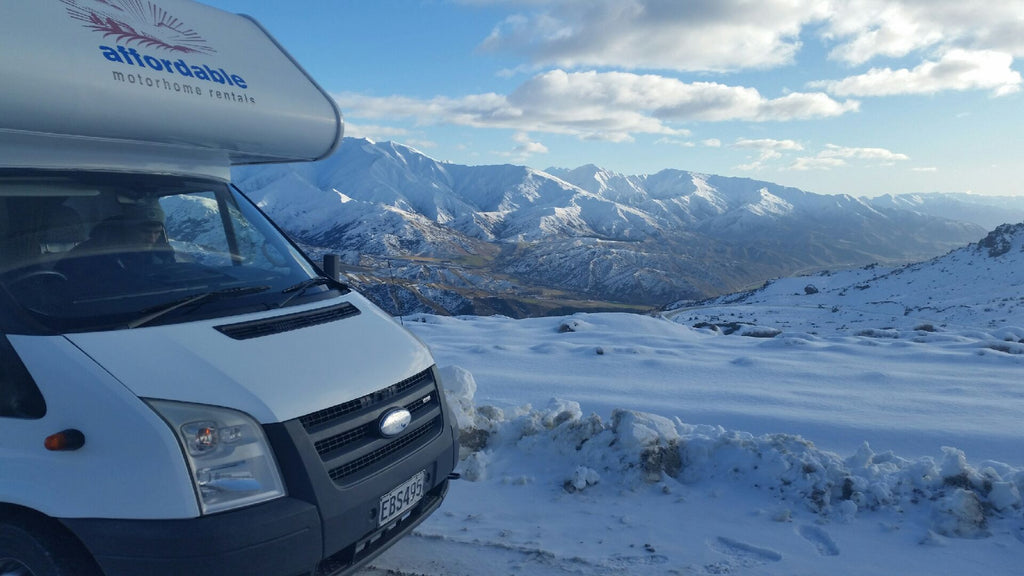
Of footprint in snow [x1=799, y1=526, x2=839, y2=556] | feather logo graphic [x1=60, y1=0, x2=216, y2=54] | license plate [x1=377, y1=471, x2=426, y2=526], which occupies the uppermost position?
feather logo graphic [x1=60, y1=0, x2=216, y2=54]

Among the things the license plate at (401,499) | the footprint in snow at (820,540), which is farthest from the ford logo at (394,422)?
the footprint in snow at (820,540)

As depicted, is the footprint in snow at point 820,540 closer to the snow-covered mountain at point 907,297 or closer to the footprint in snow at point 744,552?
the footprint in snow at point 744,552

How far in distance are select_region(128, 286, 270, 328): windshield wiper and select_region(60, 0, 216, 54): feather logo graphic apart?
176 cm

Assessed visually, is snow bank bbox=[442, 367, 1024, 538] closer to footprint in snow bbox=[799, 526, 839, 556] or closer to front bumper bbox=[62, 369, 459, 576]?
footprint in snow bbox=[799, 526, 839, 556]

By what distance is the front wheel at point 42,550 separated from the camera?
Answer: 9.27ft

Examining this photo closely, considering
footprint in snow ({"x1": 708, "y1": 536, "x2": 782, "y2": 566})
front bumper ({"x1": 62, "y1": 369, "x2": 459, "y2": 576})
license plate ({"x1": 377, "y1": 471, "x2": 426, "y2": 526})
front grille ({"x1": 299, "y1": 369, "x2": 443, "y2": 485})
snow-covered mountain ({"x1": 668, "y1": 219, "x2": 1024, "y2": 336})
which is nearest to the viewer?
front bumper ({"x1": 62, "y1": 369, "x2": 459, "y2": 576})

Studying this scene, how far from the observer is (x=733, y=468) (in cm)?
540

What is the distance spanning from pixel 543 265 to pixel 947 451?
557ft

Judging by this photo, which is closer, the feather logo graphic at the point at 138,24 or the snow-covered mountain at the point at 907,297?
the feather logo graphic at the point at 138,24

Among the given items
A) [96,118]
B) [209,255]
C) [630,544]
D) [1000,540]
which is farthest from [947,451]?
[96,118]

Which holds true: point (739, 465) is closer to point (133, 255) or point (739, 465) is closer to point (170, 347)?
point (170, 347)

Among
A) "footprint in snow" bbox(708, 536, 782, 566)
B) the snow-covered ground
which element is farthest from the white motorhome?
"footprint in snow" bbox(708, 536, 782, 566)

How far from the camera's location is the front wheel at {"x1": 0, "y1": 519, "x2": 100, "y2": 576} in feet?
9.27

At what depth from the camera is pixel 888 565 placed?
4121mm
